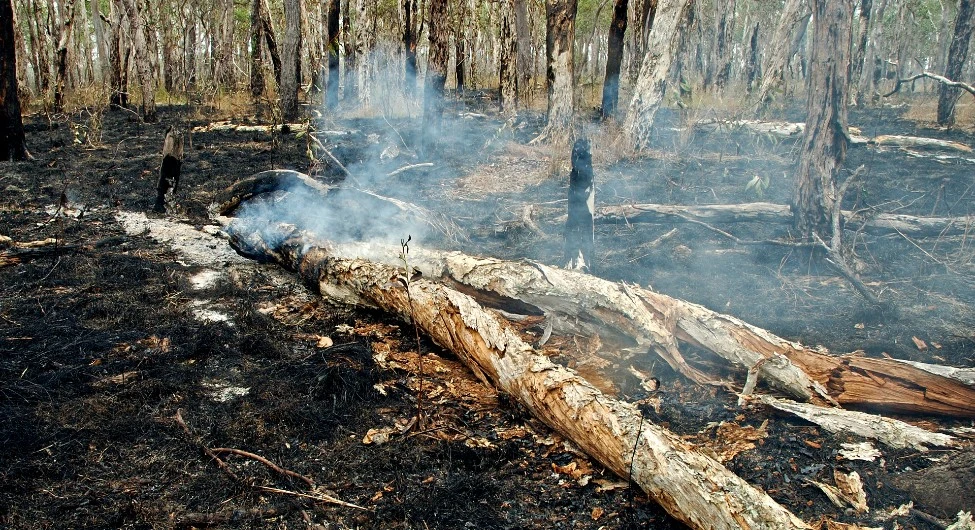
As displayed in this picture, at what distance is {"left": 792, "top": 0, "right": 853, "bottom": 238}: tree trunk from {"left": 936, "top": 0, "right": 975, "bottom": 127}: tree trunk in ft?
30.4

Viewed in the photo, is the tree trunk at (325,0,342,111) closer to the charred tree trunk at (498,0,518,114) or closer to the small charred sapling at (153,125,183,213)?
the charred tree trunk at (498,0,518,114)

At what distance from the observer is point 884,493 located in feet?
8.75

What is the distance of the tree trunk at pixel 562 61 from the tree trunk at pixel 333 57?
25.7ft

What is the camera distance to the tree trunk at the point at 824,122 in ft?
18.0

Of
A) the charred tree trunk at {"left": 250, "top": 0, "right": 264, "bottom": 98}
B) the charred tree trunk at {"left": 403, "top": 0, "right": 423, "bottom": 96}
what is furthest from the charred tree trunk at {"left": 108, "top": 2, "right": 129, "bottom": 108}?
the charred tree trunk at {"left": 403, "top": 0, "right": 423, "bottom": 96}

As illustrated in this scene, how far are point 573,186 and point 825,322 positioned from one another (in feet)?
7.39

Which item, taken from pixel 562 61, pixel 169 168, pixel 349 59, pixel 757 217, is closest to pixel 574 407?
pixel 757 217

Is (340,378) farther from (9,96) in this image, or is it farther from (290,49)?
(290,49)

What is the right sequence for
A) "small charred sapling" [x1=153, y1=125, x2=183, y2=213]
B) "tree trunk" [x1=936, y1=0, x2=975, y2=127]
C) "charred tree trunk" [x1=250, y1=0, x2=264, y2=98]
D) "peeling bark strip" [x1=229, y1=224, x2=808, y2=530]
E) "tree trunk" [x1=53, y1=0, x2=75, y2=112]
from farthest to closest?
1. "charred tree trunk" [x1=250, y1=0, x2=264, y2=98]
2. "tree trunk" [x1=53, y1=0, x2=75, y2=112]
3. "tree trunk" [x1=936, y1=0, x2=975, y2=127]
4. "small charred sapling" [x1=153, y1=125, x2=183, y2=213]
5. "peeling bark strip" [x1=229, y1=224, x2=808, y2=530]

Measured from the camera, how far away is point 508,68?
48.7ft

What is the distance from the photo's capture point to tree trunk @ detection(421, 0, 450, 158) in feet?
35.7

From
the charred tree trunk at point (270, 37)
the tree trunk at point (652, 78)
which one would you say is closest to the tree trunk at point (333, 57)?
the charred tree trunk at point (270, 37)

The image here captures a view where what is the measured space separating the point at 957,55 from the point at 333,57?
15765mm

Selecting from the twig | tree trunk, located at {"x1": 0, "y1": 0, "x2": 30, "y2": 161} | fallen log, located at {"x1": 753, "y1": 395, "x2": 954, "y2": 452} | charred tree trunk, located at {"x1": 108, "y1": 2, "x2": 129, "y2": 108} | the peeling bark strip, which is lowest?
the twig
